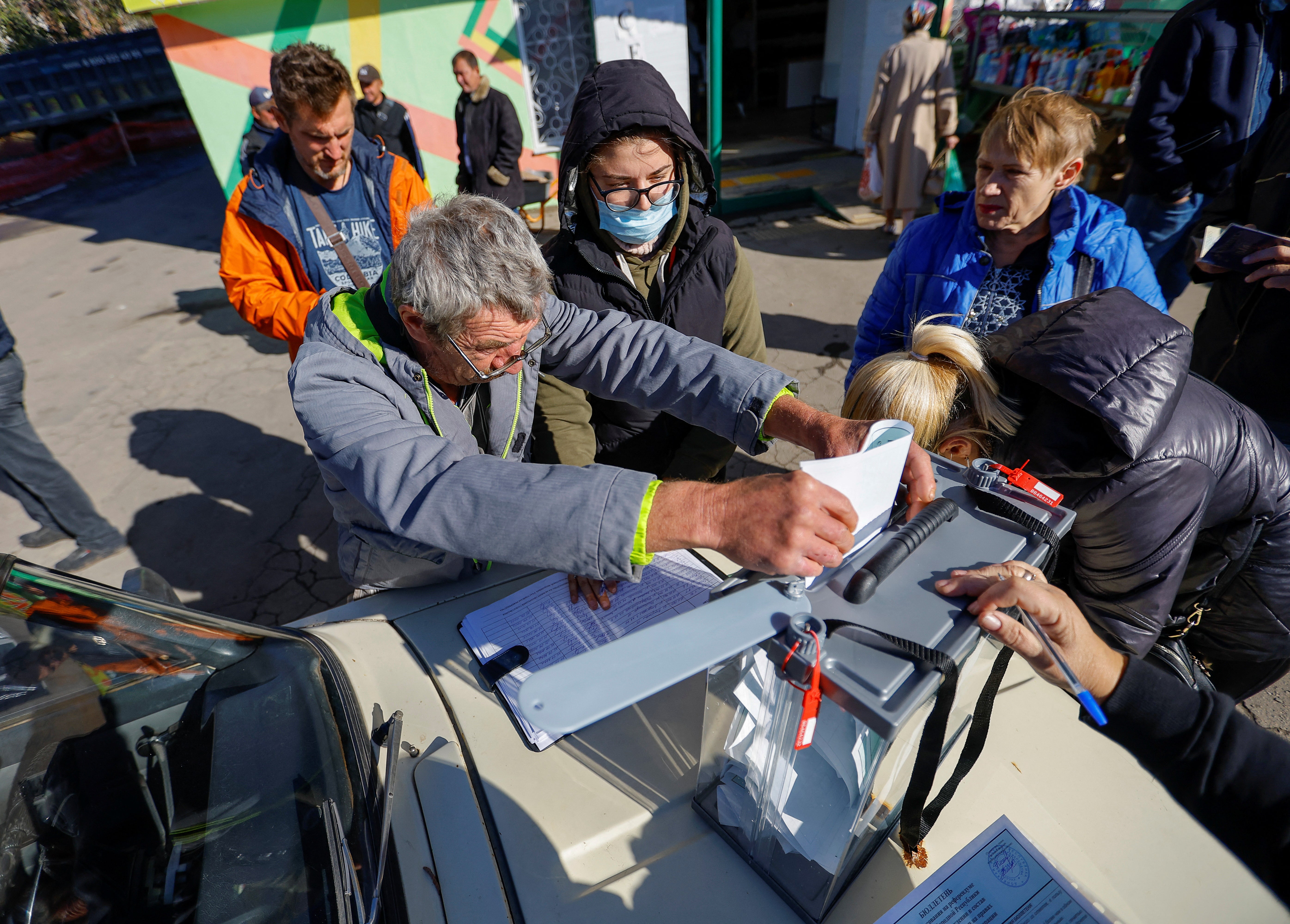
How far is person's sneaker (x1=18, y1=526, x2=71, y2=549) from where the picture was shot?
3.19 metres

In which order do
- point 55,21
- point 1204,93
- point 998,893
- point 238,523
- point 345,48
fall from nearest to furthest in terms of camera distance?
point 998,893 < point 1204,93 < point 238,523 < point 345,48 < point 55,21

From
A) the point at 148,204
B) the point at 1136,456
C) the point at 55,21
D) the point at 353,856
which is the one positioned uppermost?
the point at 55,21

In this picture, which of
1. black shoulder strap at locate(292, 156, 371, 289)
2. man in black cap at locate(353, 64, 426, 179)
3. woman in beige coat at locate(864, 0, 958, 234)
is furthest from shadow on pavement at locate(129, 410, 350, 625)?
woman in beige coat at locate(864, 0, 958, 234)

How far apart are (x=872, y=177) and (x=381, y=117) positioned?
4.11 meters

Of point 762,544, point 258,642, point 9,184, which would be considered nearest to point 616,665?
point 762,544

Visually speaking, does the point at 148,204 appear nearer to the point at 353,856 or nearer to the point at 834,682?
the point at 353,856

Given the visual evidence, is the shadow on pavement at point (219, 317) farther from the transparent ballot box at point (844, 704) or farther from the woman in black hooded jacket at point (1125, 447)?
the transparent ballot box at point (844, 704)

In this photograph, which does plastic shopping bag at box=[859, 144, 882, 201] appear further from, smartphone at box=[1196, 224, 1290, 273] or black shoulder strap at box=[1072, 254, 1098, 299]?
black shoulder strap at box=[1072, 254, 1098, 299]

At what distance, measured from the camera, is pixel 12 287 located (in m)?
6.70

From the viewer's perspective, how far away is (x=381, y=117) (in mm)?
5047

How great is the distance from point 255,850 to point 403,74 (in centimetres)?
728

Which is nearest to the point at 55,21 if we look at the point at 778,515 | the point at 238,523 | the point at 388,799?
the point at 238,523

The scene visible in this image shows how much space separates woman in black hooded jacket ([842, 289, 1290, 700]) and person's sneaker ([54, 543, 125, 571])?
360 centimetres

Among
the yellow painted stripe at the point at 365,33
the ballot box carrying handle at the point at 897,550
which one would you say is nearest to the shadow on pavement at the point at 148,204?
the yellow painted stripe at the point at 365,33
